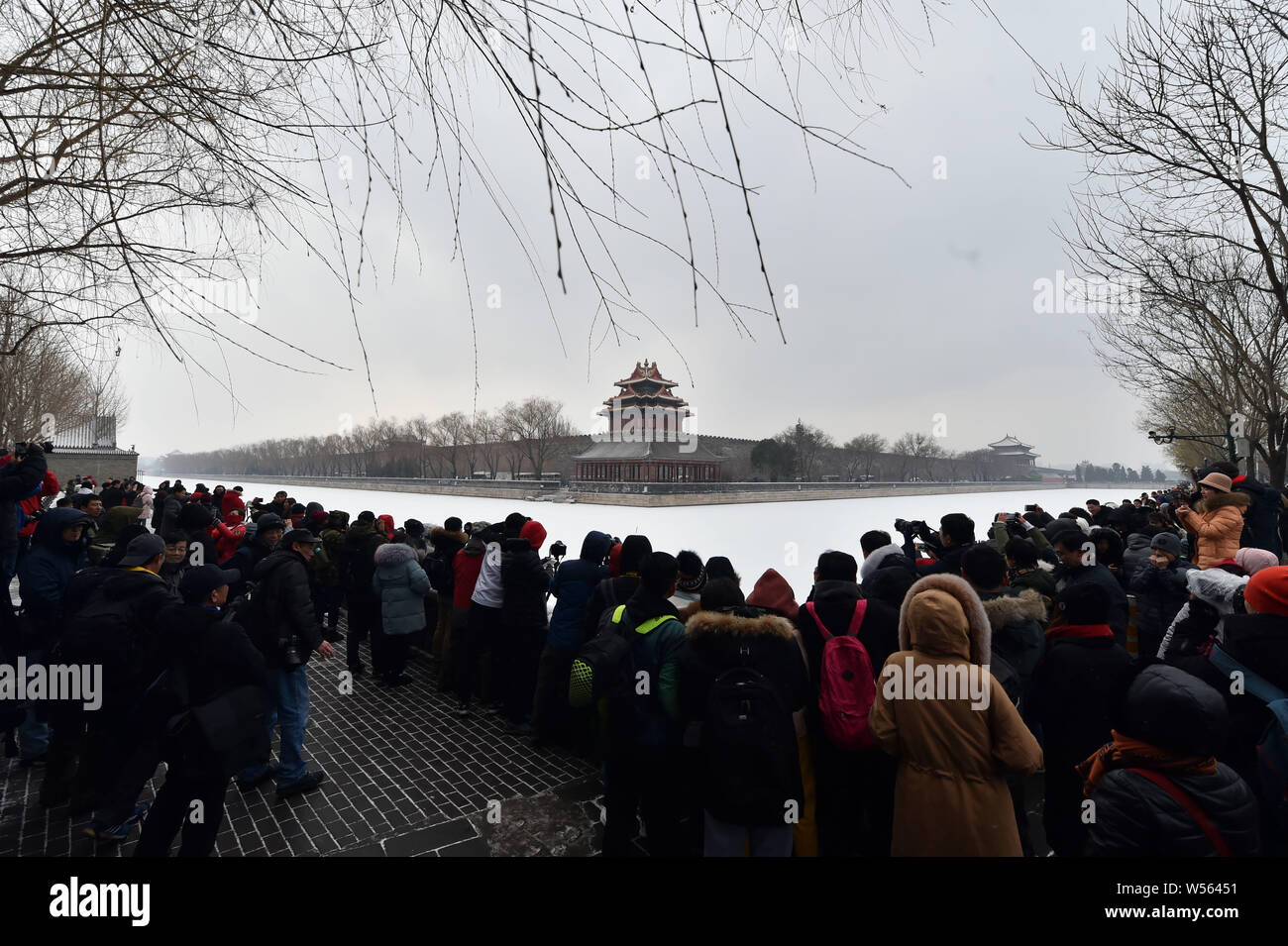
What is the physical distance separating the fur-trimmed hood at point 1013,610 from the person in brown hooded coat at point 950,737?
2.11ft

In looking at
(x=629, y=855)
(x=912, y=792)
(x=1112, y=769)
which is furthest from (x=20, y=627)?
(x=1112, y=769)

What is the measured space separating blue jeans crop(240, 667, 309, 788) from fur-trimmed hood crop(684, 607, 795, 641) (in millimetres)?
2667

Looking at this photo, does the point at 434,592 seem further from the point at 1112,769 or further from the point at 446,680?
the point at 1112,769

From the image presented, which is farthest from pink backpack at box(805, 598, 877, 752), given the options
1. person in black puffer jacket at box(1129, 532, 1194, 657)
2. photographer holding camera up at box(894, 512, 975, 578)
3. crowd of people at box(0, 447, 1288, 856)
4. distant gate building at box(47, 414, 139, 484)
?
distant gate building at box(47, 414, 139, 484)

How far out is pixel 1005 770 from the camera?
6.36 feet

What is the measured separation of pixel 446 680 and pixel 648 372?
1723 inches

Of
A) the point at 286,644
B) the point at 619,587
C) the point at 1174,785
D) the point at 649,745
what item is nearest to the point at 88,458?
the point at 286,644

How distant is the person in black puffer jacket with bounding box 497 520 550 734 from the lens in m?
4.21

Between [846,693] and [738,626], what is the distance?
0.57 meters

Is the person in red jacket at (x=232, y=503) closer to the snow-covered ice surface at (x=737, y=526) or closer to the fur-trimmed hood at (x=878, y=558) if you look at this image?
the snow-covered ice surface at (x=737, y=526)

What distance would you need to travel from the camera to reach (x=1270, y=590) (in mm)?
2107

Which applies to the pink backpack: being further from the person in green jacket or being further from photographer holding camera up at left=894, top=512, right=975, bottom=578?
photographer holding camera up at left=894, top=512, right=975, bottom=578

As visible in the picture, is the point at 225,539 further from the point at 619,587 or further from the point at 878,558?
the point at 878,558
